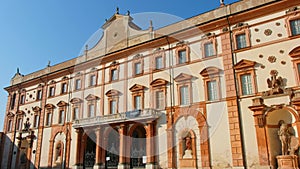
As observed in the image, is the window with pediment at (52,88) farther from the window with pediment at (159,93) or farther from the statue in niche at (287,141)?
the statue in niche at (287,141)

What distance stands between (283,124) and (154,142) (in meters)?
9.86

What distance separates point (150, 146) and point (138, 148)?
232 centimetres

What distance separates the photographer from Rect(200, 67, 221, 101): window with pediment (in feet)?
67.7

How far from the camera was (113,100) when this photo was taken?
86.2 ft

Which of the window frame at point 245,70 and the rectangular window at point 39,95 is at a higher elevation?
the rectangular window at point 39,95

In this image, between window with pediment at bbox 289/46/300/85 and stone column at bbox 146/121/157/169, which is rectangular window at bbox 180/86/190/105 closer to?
→ stone column at bbox 146/121/157/169

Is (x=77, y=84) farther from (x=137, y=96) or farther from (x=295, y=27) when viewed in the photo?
(x=295, y=27)

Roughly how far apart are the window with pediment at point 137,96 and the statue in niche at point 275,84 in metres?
10.7

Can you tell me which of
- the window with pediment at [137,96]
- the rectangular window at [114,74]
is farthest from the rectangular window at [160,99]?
the rectangular window at [114,74]

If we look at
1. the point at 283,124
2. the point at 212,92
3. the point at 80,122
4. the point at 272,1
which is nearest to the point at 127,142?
the point at 80,122

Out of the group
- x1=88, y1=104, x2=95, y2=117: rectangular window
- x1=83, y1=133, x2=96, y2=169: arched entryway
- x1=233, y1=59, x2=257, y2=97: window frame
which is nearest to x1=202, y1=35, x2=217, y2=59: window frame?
x1=233, y1=59, x2=257, y2=97: window frame

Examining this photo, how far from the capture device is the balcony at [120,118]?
22.4 meters

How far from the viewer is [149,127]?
22.3 m

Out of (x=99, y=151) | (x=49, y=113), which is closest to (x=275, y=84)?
(x=99, y=151)
